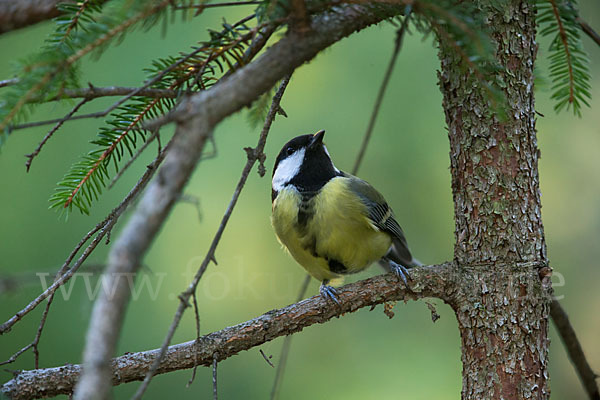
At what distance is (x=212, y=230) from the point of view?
316 cm

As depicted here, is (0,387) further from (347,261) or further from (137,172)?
(137,172)

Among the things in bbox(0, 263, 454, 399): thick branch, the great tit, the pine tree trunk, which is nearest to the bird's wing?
the great tit

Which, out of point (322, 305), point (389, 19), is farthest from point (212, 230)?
point (389, 19)

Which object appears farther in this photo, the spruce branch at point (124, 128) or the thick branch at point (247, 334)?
the thick branch at point (247, 334)

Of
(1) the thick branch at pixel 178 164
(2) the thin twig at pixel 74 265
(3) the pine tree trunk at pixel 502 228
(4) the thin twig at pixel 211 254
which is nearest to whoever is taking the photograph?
(1) the thick branch at pixel 178 164

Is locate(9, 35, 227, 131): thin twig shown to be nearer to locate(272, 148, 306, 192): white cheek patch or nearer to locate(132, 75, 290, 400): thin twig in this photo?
locate(132, 75, 290, 400): thin twig

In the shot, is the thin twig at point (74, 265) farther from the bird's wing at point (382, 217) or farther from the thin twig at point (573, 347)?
the thin twig at point (573, 347)

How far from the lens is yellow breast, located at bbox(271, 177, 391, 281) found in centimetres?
223

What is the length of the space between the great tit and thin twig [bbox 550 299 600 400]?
1.98 ft

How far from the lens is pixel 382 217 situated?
242 cm

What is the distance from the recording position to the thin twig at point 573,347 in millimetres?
1944

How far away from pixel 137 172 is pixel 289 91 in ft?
3.31

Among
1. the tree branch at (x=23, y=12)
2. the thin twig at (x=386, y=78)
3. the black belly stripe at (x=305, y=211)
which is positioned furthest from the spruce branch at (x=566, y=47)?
the tree branch at (x=23, y=12)

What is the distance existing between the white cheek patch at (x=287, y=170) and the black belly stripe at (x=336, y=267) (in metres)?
0.40
